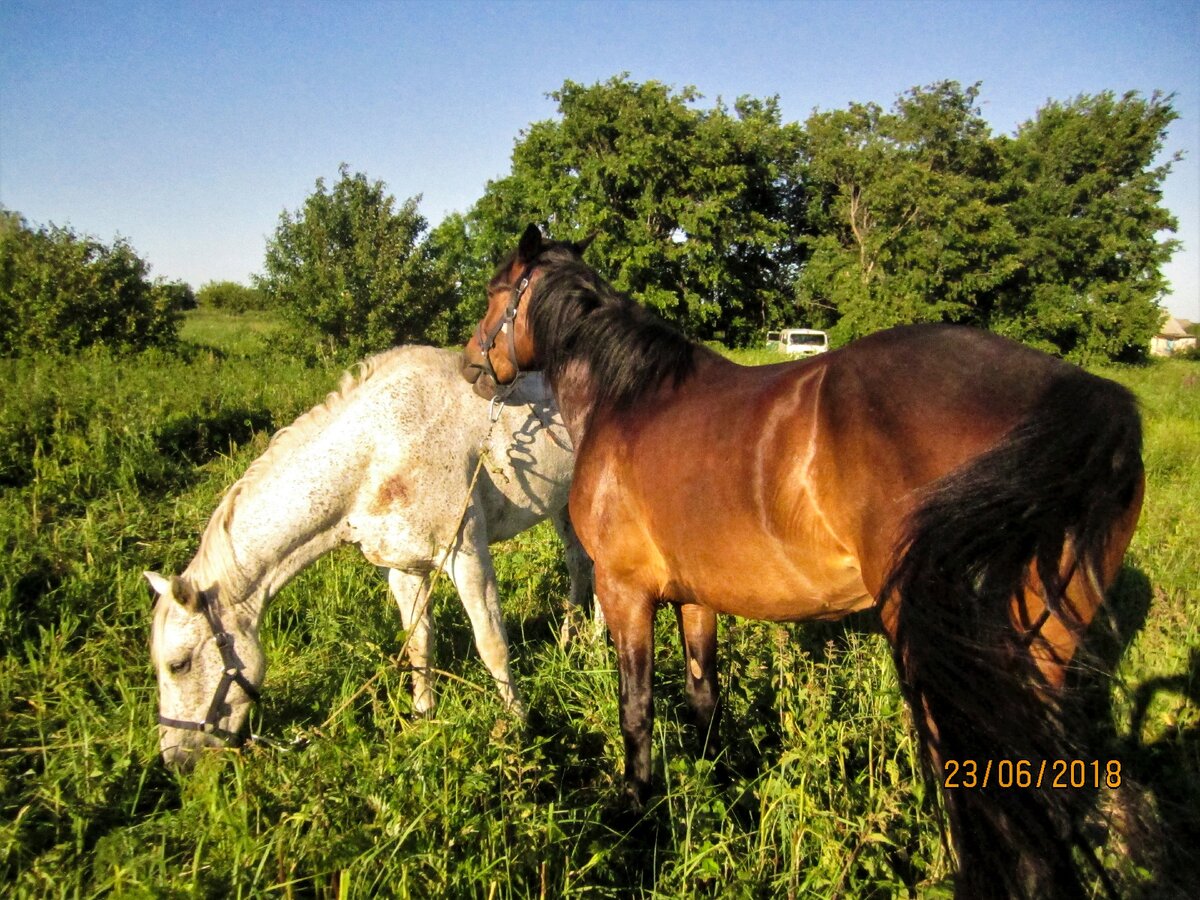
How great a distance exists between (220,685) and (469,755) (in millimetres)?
1167

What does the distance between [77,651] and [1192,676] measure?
588 cm

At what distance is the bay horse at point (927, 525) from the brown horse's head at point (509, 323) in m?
0.75

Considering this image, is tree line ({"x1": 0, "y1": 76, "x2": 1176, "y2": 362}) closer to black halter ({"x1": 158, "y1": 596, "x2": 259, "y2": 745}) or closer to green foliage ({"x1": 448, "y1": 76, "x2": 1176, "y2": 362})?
green foliage ({"x1": 448, "y1": 76, "x2": 1176, "y2": 362})

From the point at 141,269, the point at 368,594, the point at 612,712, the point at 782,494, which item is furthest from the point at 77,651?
the point at 141,269

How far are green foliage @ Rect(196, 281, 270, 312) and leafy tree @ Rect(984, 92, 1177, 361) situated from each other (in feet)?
151

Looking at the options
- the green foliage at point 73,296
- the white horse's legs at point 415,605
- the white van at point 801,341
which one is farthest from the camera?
the white van at point 801,341

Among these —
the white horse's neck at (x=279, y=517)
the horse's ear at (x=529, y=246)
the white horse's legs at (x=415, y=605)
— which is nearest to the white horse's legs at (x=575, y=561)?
the white horse's legs at (x=415, y=605)

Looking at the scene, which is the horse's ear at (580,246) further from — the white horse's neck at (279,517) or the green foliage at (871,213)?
the green foliage at (871,213)

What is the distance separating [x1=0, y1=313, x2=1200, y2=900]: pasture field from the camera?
1.97 m

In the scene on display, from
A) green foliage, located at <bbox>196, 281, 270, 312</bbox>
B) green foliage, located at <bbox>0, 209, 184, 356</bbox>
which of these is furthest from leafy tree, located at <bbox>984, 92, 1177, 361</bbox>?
green foliage, located at <bbox>196, 281, 270, 312</bbox>

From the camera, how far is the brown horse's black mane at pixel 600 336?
2.62 meters

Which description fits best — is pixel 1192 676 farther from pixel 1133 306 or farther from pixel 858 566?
pixel 1133 306

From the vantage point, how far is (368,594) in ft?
14.3
